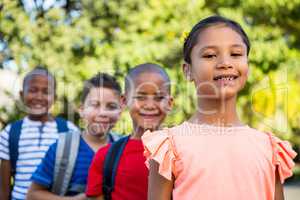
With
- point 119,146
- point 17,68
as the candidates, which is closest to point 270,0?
point 17,68

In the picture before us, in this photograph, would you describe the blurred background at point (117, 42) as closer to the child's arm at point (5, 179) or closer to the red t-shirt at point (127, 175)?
the child's arm at point (5, 179)

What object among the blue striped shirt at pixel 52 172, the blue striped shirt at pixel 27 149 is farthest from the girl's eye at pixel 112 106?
the blue striped shirt at pixel 27 149

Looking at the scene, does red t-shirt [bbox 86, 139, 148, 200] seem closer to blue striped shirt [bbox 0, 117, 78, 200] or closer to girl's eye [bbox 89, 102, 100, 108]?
girl's eye [bbox 89, 102, 100, 108]

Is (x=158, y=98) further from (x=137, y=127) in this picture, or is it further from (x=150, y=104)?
(x=137, y=127)

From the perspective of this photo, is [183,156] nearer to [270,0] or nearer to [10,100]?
[10,100]

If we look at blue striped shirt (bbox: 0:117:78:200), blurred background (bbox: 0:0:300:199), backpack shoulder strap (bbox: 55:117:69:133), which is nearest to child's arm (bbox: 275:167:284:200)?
blue striped shirt (bbox: 0:117:78:200)

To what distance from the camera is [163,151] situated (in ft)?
7.63

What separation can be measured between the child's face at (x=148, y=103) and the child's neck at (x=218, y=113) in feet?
3.03

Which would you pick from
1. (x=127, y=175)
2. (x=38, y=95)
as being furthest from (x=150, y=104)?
(x=38, y=95)

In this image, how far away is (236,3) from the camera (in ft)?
28.6

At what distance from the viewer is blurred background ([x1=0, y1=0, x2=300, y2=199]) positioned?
739cm

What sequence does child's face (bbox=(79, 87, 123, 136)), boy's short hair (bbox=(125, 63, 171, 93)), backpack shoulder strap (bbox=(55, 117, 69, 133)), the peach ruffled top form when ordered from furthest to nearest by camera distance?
backpack shoulder strap (bbox=(55, 117, 69, 133)) < child's face (bbox=(79, 87, 123, 136)) < boy's short hair (bbox=(125, 63, 171, 93)) < the peach ruffled top

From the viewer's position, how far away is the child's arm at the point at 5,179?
4402mm

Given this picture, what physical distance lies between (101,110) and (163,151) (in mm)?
1642
